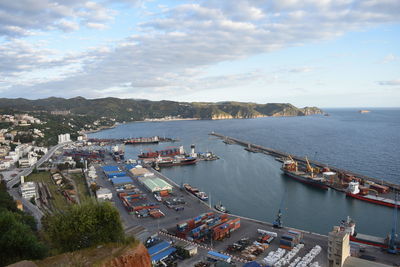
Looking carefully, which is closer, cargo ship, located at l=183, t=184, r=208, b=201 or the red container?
cargo ship, located at l=183, t=184, r=208, b=201

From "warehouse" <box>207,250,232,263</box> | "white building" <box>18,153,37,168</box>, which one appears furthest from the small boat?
"white building" <box>18,153,37,168</box>

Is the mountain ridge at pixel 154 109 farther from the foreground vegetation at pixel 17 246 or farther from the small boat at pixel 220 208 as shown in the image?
the foreground vegetation at pixel 17 246

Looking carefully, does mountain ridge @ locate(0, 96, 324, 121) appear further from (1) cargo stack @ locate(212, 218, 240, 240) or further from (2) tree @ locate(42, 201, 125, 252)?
(2) tree @ locate(42, 201, 125, 252)

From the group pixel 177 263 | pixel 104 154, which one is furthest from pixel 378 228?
pixel 104 154

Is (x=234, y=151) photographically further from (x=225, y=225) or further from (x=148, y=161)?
(x=225, y=225)

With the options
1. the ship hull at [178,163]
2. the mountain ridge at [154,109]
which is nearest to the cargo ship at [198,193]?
the ship hull at [178,163]
